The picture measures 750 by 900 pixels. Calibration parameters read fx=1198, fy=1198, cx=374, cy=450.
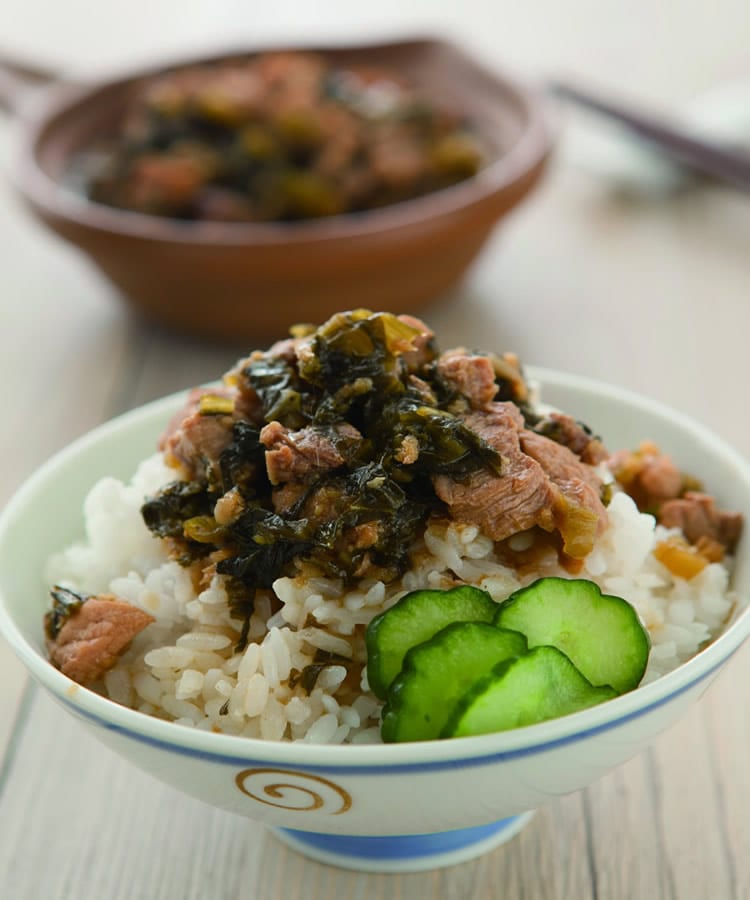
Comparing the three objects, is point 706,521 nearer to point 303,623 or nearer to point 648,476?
point 648,476

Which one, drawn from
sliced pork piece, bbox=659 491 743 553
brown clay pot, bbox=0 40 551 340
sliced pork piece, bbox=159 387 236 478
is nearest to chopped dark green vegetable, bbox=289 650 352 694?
sliced pork piece, bbox=159 387 236 478

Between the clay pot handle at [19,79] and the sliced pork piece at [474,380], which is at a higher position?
the sliced pork piece at [474,380]

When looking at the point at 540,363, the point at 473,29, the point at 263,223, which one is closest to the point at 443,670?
the point at 540,363

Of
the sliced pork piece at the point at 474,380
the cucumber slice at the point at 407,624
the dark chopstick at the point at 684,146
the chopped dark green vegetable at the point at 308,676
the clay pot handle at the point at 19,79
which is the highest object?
the sliced pork piece at the point at 474,380

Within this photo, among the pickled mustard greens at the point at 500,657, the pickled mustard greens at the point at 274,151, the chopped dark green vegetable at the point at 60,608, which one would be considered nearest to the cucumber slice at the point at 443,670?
the pickled mustard greens at the point at 500,657

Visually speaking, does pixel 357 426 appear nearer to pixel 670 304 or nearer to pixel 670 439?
pixel 670 439

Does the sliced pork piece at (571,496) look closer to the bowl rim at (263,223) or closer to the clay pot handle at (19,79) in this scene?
the bowl rim at (263,223)
